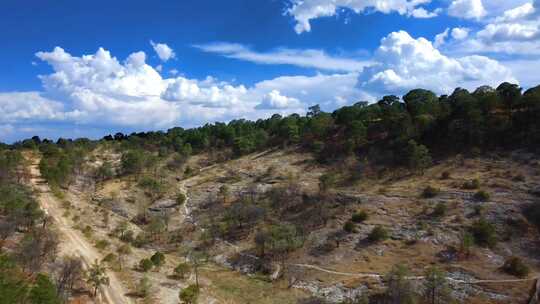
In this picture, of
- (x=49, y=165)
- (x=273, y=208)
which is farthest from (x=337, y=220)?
(x=49, y=165)

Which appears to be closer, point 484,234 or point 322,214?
point 484,234

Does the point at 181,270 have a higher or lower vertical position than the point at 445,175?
lower

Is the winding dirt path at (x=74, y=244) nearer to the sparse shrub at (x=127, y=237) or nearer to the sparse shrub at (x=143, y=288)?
the sparse shrub at (x=143, y=288)

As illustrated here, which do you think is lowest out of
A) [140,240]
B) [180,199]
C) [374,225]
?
[140,240]

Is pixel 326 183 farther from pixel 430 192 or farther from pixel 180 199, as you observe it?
pixel 180 199

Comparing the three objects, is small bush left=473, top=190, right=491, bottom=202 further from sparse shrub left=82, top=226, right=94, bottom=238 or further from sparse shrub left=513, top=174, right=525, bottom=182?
sparse shrub left=82, top=226, right=94, bottom=238

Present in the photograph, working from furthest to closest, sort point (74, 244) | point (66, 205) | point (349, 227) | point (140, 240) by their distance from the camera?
point (66, 205) → point (140, 240) → point (349, 227) → point (74, 244)

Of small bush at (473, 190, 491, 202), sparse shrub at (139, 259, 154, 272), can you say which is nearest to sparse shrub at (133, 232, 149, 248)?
sparse shrub at (139, 259, 154, 272)

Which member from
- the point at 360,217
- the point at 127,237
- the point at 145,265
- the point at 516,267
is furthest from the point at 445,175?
the point at 127,237
